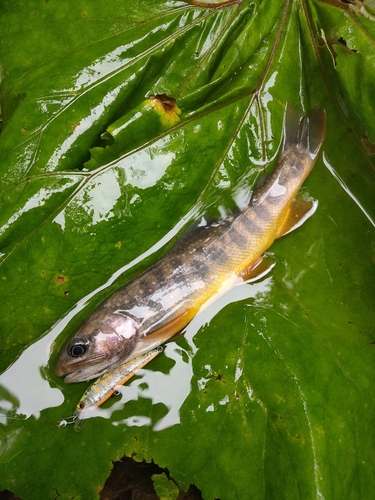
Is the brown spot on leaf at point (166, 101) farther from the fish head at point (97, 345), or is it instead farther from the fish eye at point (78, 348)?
the fish eye at point (78, 348)

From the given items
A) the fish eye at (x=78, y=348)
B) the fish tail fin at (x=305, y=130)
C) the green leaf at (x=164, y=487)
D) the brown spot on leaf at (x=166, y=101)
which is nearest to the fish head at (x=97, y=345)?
the fish eye at (x=78, y=348)

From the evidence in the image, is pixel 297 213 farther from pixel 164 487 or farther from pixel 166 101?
pixel 164 487

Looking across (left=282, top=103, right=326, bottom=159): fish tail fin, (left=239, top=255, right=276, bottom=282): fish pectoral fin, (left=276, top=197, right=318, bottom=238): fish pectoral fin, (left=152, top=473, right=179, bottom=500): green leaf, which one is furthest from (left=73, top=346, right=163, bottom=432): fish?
(left=282, top=103, right=326, bottom=159): fish tail fin

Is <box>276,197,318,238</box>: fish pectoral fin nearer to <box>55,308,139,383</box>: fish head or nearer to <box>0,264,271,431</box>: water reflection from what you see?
<box>0,264,271,431</box>: water reflection

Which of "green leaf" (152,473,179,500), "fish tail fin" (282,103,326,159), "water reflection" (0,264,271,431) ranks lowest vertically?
"green leaf" (152,473,179,500)

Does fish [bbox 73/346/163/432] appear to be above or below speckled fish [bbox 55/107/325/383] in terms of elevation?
below

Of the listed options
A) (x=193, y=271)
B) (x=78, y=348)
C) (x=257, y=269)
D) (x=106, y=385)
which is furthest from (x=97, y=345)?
(x=257, y=269)
